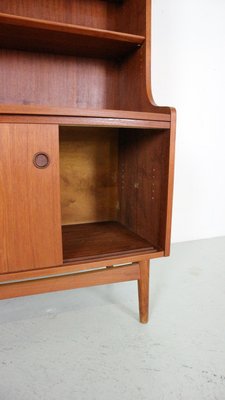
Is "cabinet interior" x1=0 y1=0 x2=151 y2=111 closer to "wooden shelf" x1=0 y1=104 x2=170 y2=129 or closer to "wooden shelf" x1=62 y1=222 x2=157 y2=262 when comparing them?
"wooden shelf" x1=0 y1=104 x2=170 y2=129

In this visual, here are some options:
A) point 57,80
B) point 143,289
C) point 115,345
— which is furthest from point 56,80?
point 115,345

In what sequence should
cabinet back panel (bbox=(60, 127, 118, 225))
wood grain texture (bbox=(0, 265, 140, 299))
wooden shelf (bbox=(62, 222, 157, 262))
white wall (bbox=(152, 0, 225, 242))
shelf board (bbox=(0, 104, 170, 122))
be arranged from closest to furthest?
shelf board (bbox=(0, 104, 170, 122))
wood grain texture (bbox=(0, 265, 140, 299))
wooden shelf (bbox=(62, 222, 157, 262))
cabinet back panel (bbox=(60, 127, 118, 225))
white wall (bbox=(152, 0, 225, 242))

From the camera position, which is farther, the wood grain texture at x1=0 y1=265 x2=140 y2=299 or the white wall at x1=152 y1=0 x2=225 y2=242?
the white wall at x1=152 y1=0 x2=225 y2=242

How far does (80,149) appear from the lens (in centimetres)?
145

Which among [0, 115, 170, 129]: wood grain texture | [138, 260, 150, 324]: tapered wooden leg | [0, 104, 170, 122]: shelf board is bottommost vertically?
[138, 260, 150, 324]: tapered wooden leg

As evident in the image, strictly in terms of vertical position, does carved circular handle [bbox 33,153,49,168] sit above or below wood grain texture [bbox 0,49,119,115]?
below

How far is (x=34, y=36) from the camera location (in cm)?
111

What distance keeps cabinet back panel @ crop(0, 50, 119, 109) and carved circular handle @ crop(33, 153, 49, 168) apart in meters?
0.55

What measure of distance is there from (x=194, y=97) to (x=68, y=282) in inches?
66.9

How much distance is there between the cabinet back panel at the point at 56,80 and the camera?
1238 millimetres

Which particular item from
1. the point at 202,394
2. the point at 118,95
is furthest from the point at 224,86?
the point at 202,394

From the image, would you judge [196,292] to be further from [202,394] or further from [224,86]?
[224,86]

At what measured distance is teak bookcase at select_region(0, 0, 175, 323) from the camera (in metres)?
0.85

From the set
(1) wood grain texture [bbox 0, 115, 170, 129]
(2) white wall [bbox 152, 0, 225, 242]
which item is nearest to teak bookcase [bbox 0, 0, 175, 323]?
(1) wood grain texture [bbox 0, 115, 170, 129]
